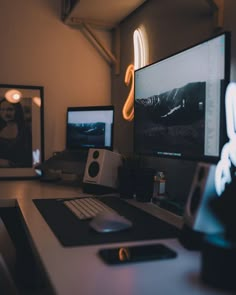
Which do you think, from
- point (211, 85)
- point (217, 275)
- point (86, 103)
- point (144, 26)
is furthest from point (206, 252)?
point (86, 103)

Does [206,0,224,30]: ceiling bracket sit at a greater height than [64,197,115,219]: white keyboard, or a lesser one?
greater

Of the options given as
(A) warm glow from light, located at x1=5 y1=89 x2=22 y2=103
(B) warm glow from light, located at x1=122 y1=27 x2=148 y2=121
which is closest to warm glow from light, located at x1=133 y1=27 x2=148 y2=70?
(B) warm glow from light, located at x1=122 y1=27 x2=148 y2=121

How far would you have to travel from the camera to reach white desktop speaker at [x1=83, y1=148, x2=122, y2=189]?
5.66 feet

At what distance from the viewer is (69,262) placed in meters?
0.83

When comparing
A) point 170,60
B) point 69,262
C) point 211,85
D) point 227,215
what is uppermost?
point 170,60

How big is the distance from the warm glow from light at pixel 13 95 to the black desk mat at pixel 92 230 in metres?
1.06

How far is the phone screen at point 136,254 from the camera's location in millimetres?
825

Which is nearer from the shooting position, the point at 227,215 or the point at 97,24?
the point at 227,215

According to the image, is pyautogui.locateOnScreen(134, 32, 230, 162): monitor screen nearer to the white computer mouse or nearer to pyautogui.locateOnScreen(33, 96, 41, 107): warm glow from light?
the white computer mouse

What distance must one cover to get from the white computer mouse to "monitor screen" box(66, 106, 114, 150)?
99 centimetres

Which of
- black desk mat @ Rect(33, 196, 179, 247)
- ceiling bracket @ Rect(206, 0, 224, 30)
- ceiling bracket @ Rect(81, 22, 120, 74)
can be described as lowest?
black desk mat @ Rect(33, 196, 179, 247)

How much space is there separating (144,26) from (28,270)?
1534 millimetres

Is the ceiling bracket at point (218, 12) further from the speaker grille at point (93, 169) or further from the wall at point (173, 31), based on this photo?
the speaker grille at point (93, 169)

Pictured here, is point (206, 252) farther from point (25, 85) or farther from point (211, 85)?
point (25, 85)
